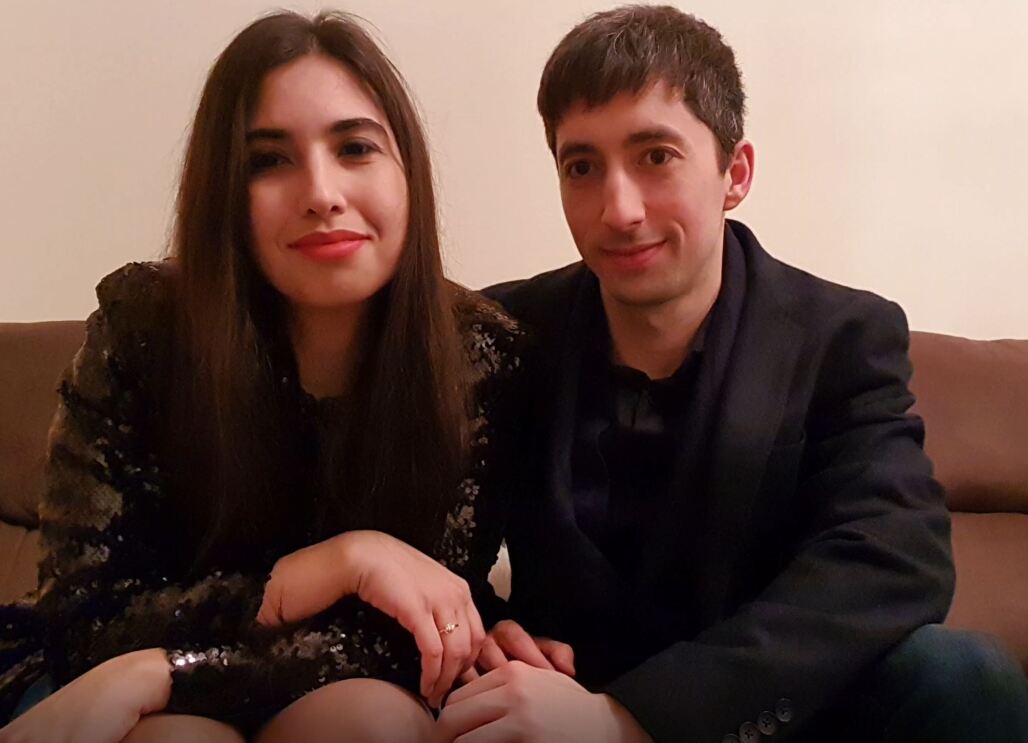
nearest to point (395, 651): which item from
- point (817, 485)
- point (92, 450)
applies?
point (92, 450)

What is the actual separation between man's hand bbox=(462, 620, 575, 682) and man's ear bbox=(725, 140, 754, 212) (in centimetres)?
57

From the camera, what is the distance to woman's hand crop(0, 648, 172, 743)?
33.1 inches

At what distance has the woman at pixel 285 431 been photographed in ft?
3.15

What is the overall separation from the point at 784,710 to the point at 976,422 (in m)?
0.87

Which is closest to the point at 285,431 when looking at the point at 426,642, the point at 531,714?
the point at 426,642

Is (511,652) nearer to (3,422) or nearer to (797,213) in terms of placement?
(3,422)

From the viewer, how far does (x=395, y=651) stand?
996 mm

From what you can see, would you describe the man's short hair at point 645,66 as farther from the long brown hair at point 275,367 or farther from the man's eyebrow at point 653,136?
the long brown hair at point 275,367

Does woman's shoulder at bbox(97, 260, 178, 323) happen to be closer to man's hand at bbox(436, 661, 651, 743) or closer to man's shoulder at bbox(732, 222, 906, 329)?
man's hand at bbox(436, 661, 651, 743)

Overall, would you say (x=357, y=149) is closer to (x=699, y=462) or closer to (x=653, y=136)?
(x=653, y=136)

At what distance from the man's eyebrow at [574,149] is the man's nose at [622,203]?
0.04 meters

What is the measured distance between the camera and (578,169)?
1.12 meters

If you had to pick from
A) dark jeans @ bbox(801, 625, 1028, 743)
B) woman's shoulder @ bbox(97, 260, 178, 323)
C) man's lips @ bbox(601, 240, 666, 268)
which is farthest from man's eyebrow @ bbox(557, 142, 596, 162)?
dark jeans @ bbox(801, 625, 1028, 743)

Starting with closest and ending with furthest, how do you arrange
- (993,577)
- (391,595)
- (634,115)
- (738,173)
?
(391,595), (634,115), (738,173), (993,577)
